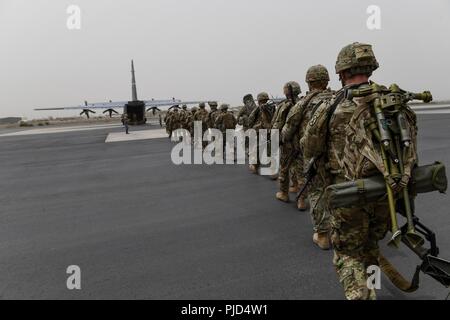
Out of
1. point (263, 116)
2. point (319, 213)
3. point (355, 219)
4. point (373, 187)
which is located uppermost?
point (263, 116)

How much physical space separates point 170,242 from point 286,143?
2.55m

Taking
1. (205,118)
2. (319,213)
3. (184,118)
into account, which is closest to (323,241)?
(319,213)

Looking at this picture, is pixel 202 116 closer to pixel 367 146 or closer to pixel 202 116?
pixel 202 116

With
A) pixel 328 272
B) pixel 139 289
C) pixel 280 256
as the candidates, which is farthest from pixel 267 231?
pixel 139 289

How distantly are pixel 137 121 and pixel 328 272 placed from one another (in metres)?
31.5

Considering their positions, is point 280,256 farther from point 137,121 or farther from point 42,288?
point 137,121

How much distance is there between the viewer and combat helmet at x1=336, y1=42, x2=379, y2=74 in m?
2.56

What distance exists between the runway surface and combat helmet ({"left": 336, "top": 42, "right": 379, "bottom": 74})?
196 cm

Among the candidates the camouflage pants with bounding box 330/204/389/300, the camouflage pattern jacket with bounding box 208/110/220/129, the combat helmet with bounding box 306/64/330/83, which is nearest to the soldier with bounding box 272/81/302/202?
the combat helmet with bounding box 306/64/330/83

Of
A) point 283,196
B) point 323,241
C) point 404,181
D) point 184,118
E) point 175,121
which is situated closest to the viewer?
point 404,181

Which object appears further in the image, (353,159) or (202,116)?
(202,116)

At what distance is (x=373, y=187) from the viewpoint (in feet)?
7.27

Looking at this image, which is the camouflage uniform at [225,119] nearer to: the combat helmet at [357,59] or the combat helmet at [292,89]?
the combat helmet at [292,89]

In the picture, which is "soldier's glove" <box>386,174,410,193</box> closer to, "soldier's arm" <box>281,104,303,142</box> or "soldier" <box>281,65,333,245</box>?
"soldier" <box>281,65,333,245</box>
